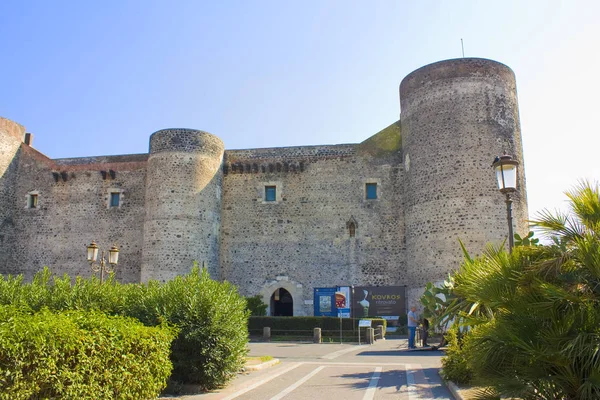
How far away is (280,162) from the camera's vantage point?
2995 cm

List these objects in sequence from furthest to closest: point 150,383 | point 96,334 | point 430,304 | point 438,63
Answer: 1. point 438,63
2. point 430,304
3. point 150,383
4. point 96,334

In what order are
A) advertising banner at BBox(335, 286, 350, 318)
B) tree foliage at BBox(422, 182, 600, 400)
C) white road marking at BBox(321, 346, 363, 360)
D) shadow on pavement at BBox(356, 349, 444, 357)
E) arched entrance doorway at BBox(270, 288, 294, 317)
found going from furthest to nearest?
arched entrance doorway at BBox(270, 288, 294, 317) < advertising banner at BBox(335, 286, 350, 318) < shadow on pavement at BBox(356, 349, 444, 357) < white road marking at BBox(321, 346, 363, 360) < tree foliage at BBox(422, 182, 600, 400)

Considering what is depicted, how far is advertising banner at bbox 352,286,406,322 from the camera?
25766mm

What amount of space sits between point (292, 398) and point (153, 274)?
19850 mm

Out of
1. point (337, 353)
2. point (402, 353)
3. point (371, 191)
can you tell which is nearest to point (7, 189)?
point (371, 191)

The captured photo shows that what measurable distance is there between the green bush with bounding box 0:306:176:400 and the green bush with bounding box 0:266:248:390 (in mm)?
1177

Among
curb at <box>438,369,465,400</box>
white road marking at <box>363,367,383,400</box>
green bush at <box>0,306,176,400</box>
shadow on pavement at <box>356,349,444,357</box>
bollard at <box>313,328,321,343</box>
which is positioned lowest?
white road marking at <box>363,367,383,400</box>

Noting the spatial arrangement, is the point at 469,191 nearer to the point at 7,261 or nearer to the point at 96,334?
the point at 96,334

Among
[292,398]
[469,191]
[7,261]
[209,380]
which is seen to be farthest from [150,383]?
[7,261]

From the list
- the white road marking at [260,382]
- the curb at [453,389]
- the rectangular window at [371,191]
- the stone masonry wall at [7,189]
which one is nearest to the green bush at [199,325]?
the white road marking at [260,382]

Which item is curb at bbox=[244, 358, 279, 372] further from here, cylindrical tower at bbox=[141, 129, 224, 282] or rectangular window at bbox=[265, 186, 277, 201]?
rectangular window at bbox=[265, 186, 277, 201]

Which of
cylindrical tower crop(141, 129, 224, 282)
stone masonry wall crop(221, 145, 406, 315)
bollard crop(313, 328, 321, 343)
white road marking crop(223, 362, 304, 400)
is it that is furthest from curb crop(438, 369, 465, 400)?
cylindrical tower crop(141, 129, 224, 282)

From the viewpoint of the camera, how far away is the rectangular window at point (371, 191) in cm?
2871

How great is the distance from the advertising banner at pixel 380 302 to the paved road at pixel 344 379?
32.2ft
